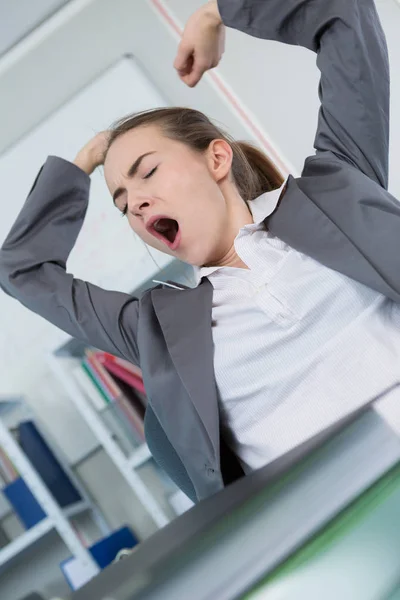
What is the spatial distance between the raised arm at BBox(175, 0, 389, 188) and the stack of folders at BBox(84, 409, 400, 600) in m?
0.65

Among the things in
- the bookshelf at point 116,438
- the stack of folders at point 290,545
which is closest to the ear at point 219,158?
the stack of folders at point 290,545

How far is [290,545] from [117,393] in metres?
1.70

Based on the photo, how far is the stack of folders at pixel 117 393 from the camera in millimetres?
1833

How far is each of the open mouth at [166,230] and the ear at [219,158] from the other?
0.35ft

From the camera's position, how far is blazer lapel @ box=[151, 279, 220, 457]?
654mm

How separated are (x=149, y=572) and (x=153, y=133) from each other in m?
0.78

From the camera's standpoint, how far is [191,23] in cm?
87

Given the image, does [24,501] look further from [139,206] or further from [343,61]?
[343,61]

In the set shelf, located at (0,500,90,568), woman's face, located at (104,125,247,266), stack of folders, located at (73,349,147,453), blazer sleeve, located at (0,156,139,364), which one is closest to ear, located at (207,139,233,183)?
woman's face, located at (104,125,247,266)

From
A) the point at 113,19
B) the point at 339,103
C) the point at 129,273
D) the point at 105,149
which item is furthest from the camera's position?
the point at 113,19

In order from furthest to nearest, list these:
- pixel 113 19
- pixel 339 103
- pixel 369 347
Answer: pixel 113 19
pixel 339 103
pixel 369 347

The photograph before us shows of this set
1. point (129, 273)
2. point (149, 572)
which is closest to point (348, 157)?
point (149, 572)

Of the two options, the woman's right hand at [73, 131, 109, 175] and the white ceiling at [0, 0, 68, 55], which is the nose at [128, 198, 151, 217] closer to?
the woman's right hand at [73, 131, 109, 175]

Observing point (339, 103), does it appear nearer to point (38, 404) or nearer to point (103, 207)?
point (103, 207)
